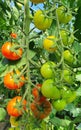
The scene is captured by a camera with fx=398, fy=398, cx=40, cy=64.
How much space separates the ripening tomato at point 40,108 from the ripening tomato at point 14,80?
0.07 metres

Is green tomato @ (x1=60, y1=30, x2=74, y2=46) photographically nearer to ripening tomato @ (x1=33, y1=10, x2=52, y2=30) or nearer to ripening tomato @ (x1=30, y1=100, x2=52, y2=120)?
ripening tomato @ (x1=33, y1=10, x2=52, y2=30)

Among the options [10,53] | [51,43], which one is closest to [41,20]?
[51,43]

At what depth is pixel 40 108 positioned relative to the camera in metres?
1.11

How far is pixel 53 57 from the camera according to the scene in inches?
49.4

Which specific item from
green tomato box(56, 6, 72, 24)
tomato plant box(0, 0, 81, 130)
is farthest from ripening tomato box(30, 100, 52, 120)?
green tomato box(56, 6, 72, 24)

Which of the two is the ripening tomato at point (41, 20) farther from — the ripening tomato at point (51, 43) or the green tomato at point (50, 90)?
the green tomato at point (50, 90)

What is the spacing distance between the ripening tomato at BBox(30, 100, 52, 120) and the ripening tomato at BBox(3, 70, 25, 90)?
71 millimetres

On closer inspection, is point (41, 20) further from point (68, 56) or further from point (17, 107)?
point (17, 107)

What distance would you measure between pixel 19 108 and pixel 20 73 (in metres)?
0.09

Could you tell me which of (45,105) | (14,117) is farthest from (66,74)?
(14,117)

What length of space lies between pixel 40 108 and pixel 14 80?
0.11m

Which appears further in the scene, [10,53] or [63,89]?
[10,53]

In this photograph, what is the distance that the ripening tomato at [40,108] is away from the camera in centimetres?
109

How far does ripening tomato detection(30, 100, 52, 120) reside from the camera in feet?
3.58
